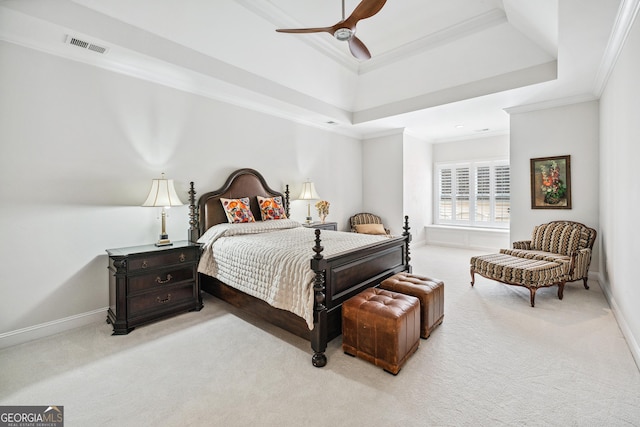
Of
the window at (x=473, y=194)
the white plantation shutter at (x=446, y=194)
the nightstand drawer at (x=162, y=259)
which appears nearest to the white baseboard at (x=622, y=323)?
the window at (x=473, y=194)

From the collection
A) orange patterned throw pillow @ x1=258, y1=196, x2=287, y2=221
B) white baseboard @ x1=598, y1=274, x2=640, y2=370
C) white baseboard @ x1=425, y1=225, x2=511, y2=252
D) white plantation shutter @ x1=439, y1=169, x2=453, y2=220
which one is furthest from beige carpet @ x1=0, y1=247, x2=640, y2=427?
white plantation shutter @ x1=439, y1=169, x2=453, y2=220

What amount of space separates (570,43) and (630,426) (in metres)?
3.32

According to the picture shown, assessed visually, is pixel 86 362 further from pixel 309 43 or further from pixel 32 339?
pixel 309 43

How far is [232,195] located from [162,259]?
1497 mm

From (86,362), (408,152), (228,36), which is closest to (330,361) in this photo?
(86,362)

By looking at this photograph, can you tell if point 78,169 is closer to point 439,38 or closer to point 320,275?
point 320,275

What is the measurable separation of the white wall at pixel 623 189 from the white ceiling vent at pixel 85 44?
480 cm

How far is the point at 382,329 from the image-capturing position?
221cm

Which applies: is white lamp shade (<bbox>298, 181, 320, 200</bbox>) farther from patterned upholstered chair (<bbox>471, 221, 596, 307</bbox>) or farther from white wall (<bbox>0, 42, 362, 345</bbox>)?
patterned upholstered chair (<bbox>471, 221, 596, 307</bbox>)

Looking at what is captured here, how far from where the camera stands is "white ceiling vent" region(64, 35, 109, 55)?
9.04 feet

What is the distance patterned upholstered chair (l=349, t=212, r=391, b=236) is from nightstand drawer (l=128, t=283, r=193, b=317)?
385 centimetres

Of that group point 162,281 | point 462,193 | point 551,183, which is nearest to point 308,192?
point 162,281

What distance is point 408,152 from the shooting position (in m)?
6.74

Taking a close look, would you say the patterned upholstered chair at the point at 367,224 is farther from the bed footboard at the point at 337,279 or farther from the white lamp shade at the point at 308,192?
the bed footboard at the point at 337,279
